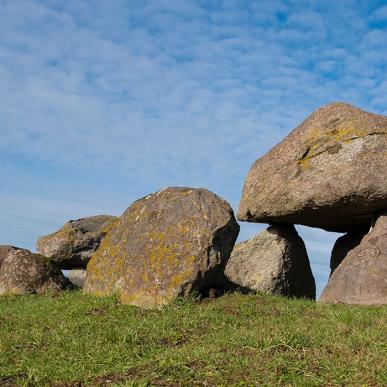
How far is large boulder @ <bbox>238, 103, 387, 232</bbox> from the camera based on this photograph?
1664 cm

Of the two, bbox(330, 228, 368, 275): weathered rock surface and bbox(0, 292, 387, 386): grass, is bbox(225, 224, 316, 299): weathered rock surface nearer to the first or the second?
bbox(330, 228, 368, 275): weathered rock surface

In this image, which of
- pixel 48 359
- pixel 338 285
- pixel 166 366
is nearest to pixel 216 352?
pixel 166 366

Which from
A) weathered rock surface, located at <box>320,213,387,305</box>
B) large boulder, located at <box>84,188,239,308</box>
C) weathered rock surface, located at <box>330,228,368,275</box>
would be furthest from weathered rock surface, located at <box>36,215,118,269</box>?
weathered rock surface, located at <box>320,213,387,305</box>

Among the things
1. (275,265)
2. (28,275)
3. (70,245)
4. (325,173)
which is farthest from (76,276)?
(325,173)

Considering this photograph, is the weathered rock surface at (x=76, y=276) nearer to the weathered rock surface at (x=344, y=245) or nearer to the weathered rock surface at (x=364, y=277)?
the weathered rock surface at (x=344, y=245)

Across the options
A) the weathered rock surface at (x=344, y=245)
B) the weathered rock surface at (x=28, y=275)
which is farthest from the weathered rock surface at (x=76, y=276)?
the weathered rock surface at (x=344, y=245)

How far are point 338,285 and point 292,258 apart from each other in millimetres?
3405

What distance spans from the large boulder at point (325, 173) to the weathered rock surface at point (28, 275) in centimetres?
682

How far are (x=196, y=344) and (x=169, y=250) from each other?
4472mm

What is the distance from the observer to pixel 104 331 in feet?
36.9

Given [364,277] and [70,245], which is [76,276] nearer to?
[70,245]

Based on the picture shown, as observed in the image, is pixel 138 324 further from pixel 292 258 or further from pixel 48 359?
pixel 292 258

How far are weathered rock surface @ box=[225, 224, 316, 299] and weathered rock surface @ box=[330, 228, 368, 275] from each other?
104 cm

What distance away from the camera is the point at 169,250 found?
1427cm
